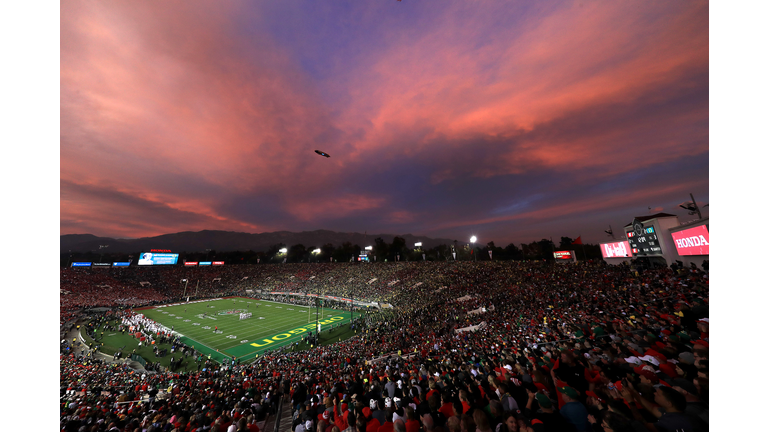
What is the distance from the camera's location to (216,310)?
4362 cm

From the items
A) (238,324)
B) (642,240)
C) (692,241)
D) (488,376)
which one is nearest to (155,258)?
(238,324)

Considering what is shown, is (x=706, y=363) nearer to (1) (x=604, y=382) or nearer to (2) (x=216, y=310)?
(1) (x=604, y=382)

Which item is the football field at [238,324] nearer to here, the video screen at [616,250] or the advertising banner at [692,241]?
the advertising banner at [692,241]

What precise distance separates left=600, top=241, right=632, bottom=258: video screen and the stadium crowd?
668cm

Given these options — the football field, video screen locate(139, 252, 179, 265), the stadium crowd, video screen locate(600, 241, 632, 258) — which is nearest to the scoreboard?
video screen locate(600, 241, 632, 258)

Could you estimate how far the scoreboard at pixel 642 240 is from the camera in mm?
26541

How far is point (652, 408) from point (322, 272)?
7481cm

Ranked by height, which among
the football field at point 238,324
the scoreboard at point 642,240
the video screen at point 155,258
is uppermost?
the video screen at point 155,258

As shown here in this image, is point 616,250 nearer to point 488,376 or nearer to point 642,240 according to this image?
point 642,240

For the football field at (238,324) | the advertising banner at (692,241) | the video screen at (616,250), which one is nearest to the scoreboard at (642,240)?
the video screen at (616,250)

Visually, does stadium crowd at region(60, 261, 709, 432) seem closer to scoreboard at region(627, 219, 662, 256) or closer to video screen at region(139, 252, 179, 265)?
scoreboard at region(627, 219, 662, 256)

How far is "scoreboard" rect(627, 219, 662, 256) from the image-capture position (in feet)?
87.1

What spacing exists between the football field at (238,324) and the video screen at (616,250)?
125 ft

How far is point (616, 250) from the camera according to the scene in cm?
3534
